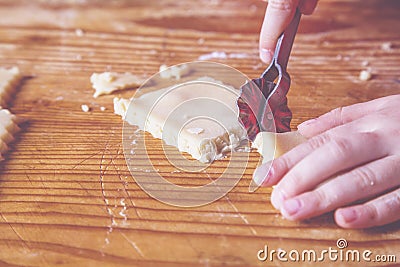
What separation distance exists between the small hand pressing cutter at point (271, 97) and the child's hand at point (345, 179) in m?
0.18

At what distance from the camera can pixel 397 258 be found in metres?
0.97

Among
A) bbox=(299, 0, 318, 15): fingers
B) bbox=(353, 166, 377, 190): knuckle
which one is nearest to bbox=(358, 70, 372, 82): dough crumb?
bbox=(299, 0, 318, 15): fingers

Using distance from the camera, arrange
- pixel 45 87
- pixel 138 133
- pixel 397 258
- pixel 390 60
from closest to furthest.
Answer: pixel 397 258, pixel 138 133, pixel 45 87, pixel 390 60

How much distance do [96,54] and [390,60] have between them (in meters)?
1.05

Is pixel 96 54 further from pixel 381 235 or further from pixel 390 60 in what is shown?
pixel 381 235

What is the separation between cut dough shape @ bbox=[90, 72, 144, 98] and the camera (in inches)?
60.1

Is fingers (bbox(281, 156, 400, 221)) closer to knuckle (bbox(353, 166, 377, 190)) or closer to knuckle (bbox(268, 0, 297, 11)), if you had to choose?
knuckle (bbox(353, 166, 377, 190))

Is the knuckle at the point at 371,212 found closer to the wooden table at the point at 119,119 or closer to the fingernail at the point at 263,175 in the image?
the wooden table at the point at 119,119

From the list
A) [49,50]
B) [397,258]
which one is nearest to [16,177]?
[49,50]

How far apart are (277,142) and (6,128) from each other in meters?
0.73

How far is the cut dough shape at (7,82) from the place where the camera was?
1.49 meters

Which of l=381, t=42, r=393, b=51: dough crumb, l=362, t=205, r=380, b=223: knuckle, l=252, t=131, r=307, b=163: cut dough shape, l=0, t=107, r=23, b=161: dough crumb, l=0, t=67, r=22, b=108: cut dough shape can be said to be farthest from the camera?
l=381, t=42, r=393, b=51: dough crumb

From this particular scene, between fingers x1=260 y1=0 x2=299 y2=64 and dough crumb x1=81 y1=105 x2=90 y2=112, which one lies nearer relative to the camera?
fingers x1=260 y1=0 x2=299 y2=64

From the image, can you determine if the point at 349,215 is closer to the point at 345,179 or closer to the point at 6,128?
the point at 345,179
